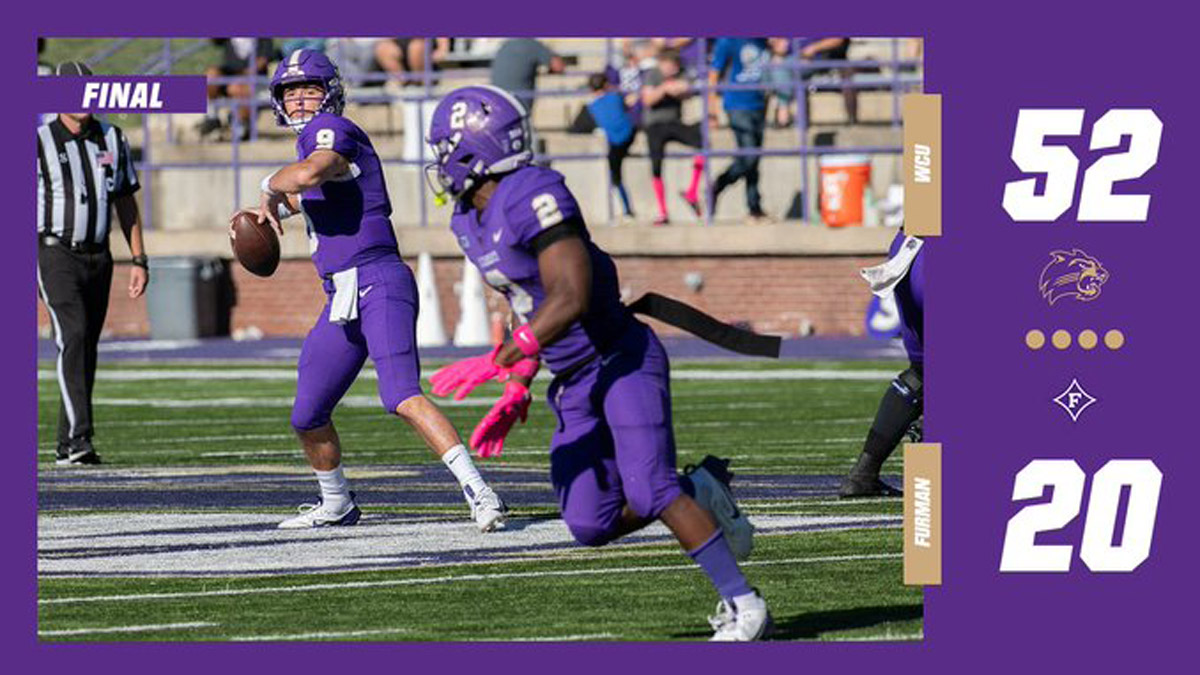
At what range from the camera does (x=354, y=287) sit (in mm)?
11203

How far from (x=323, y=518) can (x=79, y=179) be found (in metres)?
3.60

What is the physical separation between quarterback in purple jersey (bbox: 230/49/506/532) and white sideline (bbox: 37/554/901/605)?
1.06 m

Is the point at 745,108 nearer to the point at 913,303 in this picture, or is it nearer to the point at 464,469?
the point at 913,303

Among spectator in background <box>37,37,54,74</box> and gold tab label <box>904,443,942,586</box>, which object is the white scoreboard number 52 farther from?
spectator in background <box>37,37,54,74</box>

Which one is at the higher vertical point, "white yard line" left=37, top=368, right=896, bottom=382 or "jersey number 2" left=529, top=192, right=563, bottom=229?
"jersey number 2" left=529, top=192, right=563, bottom=229

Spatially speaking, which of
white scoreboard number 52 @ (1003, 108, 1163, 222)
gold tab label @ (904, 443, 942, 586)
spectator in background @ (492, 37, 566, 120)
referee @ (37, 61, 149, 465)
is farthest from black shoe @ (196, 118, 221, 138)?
white scoreboard number 52 @ (1003, 108, 1163, 222)

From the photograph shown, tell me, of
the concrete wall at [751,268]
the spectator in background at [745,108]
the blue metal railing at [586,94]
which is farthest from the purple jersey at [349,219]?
the spectator in background at [745,108]

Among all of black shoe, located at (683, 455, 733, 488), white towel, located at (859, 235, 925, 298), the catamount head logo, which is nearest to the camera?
the catamount head logo

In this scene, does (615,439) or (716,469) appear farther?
(716,469)

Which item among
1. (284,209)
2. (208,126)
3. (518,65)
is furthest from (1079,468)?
(208,126)

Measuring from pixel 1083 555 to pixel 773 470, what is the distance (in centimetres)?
567

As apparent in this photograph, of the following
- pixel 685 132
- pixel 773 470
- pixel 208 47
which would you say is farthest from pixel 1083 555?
pixel 208 47

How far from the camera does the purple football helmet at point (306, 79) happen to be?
11180 millimetres

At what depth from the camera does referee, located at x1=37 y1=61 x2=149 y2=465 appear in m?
14.4
